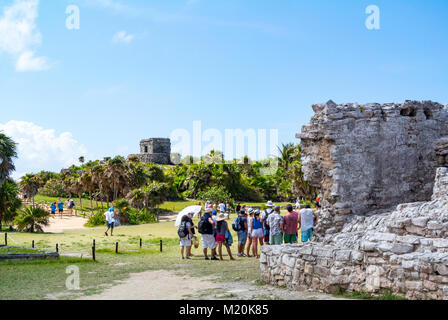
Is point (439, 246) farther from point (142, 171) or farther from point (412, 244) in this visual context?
point (142, 171)

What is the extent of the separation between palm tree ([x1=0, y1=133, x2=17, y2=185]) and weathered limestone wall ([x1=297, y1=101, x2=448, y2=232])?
62.3 ft

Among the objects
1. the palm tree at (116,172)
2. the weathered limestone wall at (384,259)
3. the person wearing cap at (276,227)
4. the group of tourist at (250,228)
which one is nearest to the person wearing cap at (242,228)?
the group of tourist at (250,228)

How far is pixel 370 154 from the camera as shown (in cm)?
1105

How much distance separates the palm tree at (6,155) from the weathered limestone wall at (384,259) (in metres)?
19.8

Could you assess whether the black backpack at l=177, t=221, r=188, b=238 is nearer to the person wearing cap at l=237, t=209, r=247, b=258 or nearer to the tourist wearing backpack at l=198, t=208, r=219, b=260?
the tourist wearing backpack at l=198, t=208, r=219, b=260

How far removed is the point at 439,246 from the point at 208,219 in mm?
7005

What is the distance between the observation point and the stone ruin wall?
7.51 meters

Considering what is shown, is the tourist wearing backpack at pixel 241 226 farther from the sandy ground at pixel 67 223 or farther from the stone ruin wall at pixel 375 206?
the sandy ground at pixel 67 223

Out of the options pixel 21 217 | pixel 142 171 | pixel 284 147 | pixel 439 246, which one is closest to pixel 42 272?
pixel 439 246

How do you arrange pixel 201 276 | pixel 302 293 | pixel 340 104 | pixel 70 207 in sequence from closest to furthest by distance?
1. pixel 302 293
2. pixel 201 276
3. pixel 340 104
4. pixel 70 207

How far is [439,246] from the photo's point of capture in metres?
7.54

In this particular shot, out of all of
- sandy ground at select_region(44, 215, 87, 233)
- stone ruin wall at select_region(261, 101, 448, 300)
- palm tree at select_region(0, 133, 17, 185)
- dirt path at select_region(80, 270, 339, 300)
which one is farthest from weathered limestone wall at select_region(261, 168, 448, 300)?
sandy ground at select_region(44, 215, 87, 233)
